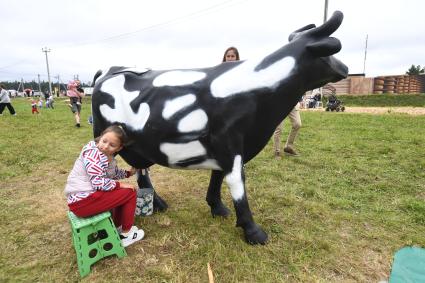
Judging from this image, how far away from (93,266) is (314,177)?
323 cm

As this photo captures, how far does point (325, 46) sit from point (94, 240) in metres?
2.34

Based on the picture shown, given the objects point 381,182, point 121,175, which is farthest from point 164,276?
point 381,182

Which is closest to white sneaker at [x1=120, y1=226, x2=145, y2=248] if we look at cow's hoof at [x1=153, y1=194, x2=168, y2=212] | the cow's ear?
cow's hoof at [x1=153, y1=194, x2=168, y2=212]

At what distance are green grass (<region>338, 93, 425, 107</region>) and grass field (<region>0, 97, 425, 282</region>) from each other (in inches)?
725

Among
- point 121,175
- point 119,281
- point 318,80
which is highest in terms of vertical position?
point 318,80

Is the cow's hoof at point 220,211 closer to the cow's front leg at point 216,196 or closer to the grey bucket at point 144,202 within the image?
the cow's front leg at point 216,196

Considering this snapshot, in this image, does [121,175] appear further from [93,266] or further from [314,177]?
[314,177]

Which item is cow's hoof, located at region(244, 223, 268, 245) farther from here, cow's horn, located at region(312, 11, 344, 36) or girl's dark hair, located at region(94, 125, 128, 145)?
Result: cow's horn, located at region(312, 11, 344, 36)

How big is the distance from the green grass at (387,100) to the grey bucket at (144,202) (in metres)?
22.2

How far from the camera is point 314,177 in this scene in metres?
4.67

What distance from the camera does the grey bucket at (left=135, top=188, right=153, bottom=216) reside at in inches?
128

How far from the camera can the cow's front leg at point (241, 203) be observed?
256 cm

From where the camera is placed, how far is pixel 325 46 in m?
2.33

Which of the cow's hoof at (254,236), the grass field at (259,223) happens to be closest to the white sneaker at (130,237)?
the grass field at (259,223)
